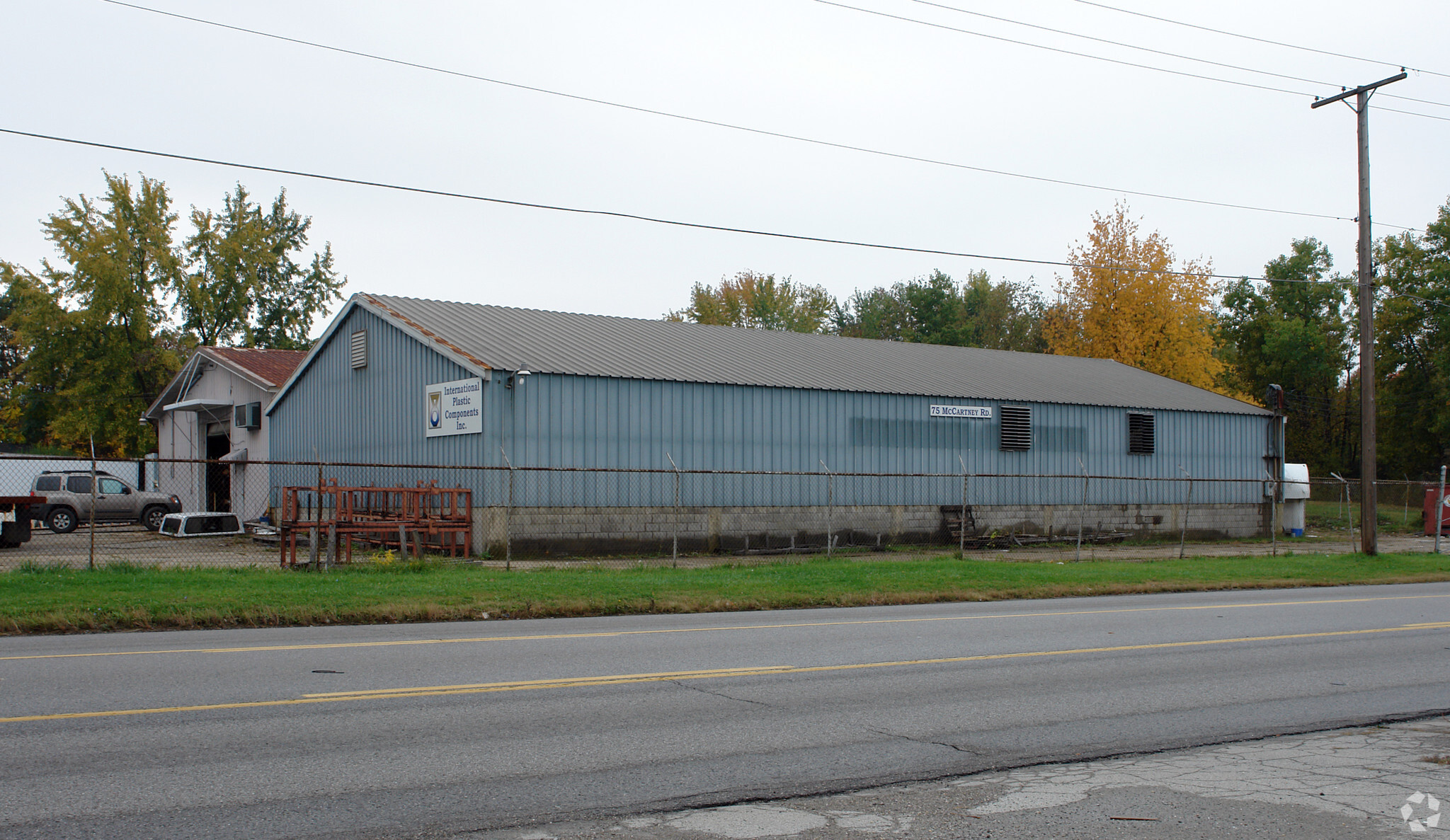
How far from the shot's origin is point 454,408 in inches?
988

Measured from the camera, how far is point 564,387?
80.9 feet

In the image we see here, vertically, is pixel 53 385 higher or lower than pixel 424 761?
higher

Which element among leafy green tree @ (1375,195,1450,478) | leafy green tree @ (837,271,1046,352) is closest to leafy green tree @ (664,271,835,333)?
leafy green tree @ (837,271,1046,352)

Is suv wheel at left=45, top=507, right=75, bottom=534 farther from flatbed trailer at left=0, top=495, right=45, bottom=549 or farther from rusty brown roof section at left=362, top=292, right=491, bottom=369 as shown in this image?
rusty brown roof section at left=362, top=292, right=491, bottom=369

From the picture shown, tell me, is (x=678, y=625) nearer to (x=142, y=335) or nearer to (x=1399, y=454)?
(x=142, y=335)

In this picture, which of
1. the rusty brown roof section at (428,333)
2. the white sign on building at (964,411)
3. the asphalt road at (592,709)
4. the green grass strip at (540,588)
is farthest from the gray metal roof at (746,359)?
the asphalt road at (592,709)

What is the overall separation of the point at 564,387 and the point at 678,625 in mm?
12256

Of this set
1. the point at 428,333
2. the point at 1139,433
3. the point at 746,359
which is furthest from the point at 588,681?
the point at 1139,433

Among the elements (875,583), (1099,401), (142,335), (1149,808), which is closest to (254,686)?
(1149,808)

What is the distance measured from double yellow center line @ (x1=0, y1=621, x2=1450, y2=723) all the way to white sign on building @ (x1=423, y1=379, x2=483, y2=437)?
15.3 m

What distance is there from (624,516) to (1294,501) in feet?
83.3

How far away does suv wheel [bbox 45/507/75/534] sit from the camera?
31.4 metres

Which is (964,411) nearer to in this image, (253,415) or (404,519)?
(404,519)

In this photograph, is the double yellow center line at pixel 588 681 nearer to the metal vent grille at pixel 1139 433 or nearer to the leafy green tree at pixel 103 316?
the metal vent grille at pixel 1139 433
